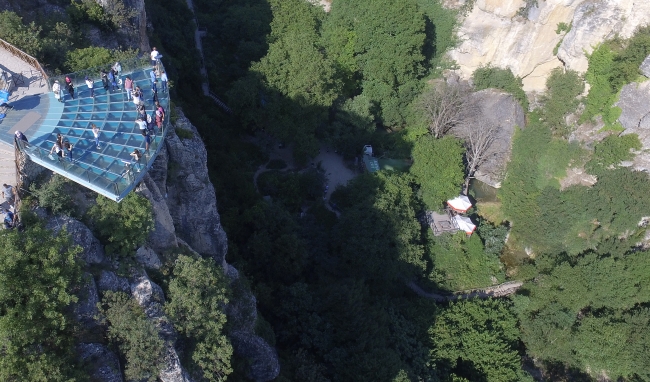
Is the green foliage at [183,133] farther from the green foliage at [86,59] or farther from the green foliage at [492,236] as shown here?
the green foliage at [492,236]

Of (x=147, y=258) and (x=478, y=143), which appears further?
(x=478, y=143)

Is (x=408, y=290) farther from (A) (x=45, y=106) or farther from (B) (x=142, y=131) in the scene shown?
(A) (x=45, y=106)

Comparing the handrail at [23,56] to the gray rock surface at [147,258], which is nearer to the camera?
the gray rock surface at [147,258]

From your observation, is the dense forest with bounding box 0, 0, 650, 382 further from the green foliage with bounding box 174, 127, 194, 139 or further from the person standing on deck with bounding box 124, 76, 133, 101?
the green foliage with bounding box 174, 127, 194, 139

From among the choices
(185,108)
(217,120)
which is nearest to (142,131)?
(185,108)

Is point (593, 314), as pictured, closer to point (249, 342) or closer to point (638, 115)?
point (638, 115)

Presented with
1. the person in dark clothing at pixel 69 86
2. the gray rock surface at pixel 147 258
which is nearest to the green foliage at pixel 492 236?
the gray rock surface at pixel 147 258

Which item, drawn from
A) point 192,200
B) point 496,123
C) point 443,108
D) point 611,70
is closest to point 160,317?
point 192,200

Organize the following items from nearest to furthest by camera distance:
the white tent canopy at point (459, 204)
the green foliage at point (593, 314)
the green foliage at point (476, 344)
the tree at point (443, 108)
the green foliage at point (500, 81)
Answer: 1. the green foliage at point (476, 344)
2. the green foliage at point (593, 314)
3. the white tent canopy at point (459, 204)
4. the tree at point (443, 108)
5. the green foliage at point (500, 81)
